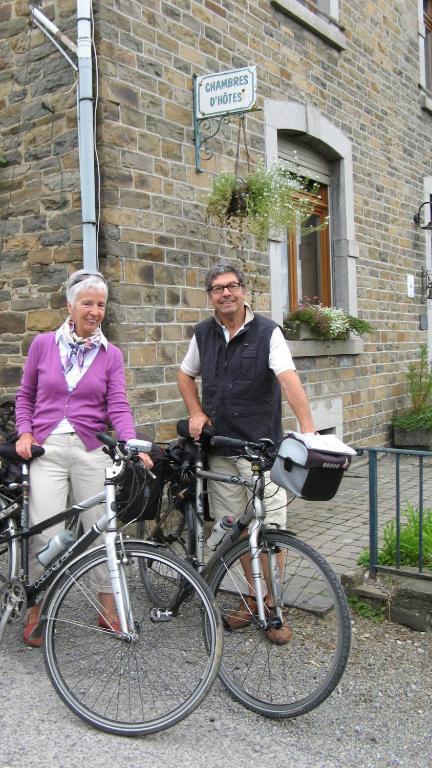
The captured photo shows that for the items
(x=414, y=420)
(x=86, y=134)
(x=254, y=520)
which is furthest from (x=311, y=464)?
(x=414, y=420)

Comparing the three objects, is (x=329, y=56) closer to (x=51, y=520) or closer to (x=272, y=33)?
(x=272, y=33)

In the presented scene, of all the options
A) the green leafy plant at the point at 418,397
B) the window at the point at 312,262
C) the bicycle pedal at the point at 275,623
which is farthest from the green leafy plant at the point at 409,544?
the green leafy plant at the point at 418,397

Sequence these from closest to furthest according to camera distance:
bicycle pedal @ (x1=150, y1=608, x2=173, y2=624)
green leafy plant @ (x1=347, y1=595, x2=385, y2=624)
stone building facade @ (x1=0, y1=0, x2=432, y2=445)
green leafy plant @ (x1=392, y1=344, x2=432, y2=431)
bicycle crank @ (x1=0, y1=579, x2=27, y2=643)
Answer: bicycle pedal @ (x1=150, y1=608, x2=173, y2=624) < bicycle crank @ (x1=0, y1=579, x2=27, y2=643) < green leafy plant @ (x1=347, y1=595, x2=385, y2=624) < stone building facade @ (x1=0, y1=0, x2=432, y2=445) < green leafy plant @ (x1=392, y1=344, x2=432, y2=431)

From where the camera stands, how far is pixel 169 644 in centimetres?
299

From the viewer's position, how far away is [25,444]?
347 cm

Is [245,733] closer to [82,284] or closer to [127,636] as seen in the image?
[127,636]

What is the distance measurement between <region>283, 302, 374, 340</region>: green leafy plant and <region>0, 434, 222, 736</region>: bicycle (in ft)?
15.1

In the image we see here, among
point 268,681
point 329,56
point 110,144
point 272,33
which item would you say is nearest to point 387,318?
point 329,56

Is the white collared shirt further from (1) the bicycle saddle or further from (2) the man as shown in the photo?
(1) the bicycle saddle

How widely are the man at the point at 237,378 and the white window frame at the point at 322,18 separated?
16.1 ft

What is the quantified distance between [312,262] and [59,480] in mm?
5511

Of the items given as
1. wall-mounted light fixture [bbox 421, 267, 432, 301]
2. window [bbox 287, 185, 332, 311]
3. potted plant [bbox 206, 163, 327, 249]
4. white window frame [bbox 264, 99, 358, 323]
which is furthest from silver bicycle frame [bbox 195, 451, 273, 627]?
wall-mounted light fixture [bbox 421, 267, 432, 301]

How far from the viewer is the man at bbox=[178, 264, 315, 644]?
3477 millimetres

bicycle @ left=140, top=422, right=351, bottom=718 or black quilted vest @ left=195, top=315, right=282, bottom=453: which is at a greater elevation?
black quilted vest @ left=195, top=315, right=282, bottom=453
